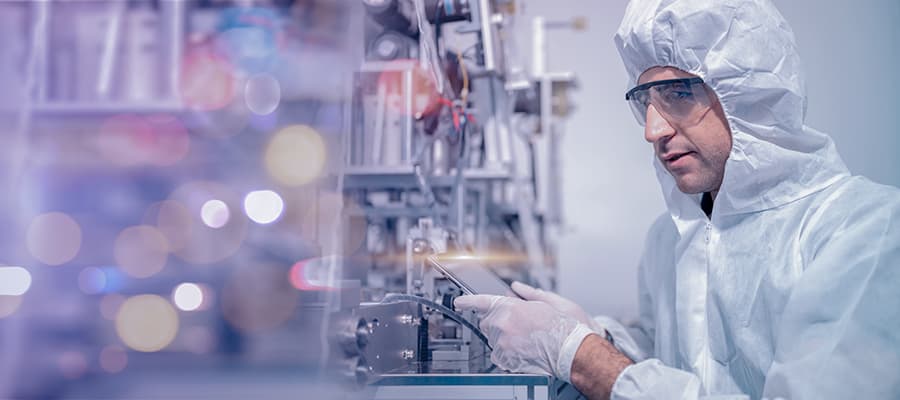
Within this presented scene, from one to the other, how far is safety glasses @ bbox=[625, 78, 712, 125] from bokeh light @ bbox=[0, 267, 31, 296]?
1665mm

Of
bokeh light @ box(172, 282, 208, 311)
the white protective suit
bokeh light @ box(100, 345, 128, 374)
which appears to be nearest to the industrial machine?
the white protective suit

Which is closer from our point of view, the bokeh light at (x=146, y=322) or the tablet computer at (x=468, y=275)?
the tablet computer at (x=468, y=275)

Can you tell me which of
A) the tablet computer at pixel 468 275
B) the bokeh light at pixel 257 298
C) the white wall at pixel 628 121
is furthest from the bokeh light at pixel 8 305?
the white wall at pixel 628 121

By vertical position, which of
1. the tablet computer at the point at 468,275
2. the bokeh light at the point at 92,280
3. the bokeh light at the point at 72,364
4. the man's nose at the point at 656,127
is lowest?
the bokeh light at the point at 72,364

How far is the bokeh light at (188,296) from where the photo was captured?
103 inches

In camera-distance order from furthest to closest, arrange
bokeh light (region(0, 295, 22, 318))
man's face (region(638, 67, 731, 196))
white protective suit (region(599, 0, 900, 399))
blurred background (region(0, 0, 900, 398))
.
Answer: bokeh light (region(0, 295, 22, 318)), blurred background (region(0, 0, 900, 398)), man's face (region(638, 67, 731, 196)), white protective suit (region(599, 0, 900, 399))

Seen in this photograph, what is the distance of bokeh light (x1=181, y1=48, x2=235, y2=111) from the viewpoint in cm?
162

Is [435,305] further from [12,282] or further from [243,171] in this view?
[243,171]

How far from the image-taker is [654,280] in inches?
51.1

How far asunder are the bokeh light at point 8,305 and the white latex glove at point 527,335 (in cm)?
138

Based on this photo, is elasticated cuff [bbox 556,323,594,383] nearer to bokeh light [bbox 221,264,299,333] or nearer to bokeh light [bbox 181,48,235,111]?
bokeh light [bbox 181,48,235,111]

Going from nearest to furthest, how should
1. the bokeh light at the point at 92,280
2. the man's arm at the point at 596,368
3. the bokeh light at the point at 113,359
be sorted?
the man's arm at the point at 596,368, the bokeh light at the point at 92,280, the bokeh light at the point at 113,359

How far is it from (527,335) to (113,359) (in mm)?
2503

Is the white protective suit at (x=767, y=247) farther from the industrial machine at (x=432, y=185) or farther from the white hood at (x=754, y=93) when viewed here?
the industrial machine at (x=432, y=185)
